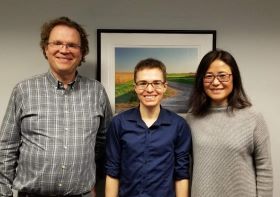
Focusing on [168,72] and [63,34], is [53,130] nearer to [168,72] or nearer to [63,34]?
[63,34]

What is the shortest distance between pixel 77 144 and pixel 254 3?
141 cm

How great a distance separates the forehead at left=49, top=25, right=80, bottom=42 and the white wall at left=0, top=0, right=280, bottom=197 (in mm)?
319

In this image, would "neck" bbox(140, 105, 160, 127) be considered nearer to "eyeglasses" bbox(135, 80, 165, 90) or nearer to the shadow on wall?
"eyeglasses" bbox(135, 80, 165, 90)

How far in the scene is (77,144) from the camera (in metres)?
1.54

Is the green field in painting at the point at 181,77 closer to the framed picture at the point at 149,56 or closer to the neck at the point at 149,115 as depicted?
the framed picture at the point at 149,56

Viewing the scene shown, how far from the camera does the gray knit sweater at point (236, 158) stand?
4.95 ft

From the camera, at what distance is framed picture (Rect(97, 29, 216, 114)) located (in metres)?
1.90

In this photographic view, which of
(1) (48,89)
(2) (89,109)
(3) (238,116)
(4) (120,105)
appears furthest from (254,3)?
(1) (48,89)

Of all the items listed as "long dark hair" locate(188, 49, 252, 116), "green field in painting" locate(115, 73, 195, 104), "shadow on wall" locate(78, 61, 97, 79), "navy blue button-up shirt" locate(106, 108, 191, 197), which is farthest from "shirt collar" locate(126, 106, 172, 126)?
"shadow on wall" locate(78, 61, 97, 79)

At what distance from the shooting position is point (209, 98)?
166cm

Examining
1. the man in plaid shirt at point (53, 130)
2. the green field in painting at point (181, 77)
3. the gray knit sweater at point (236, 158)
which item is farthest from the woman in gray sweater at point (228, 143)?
the man in plaid shirt at point (53, 130)

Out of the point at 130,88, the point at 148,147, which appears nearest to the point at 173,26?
the point at 130,88

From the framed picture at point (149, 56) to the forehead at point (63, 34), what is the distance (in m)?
0.31

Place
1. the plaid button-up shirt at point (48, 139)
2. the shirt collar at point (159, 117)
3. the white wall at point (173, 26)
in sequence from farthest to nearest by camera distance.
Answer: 1. the white wall at point (173, 26)
2. the shirt collar at point (159, 117)
3. the plaid button-up shirt at point (48, 139)
